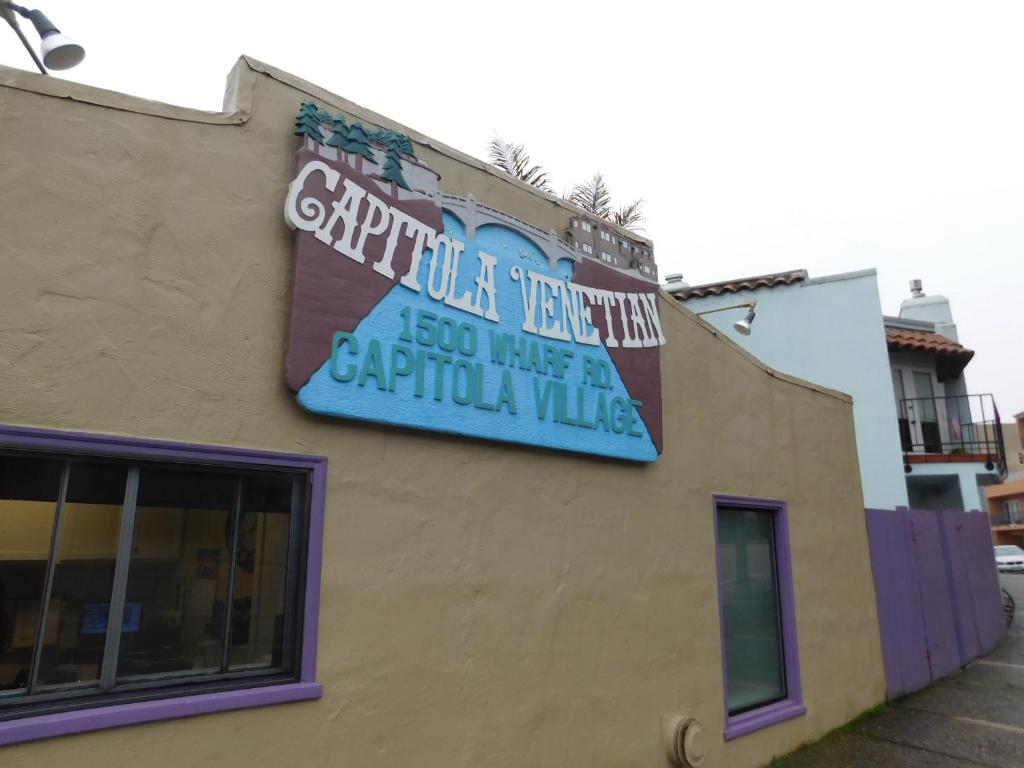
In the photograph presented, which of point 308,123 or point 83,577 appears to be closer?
point 83,577

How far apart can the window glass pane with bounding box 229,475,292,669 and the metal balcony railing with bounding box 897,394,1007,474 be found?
47.7 ft

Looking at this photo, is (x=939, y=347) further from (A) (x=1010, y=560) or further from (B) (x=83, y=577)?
(A) (x=1010, y=560)

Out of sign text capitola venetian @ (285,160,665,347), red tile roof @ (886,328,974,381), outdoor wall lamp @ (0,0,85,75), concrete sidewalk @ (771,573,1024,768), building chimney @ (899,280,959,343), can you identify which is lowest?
concrete sidewalk @ (771,573,1024,768)

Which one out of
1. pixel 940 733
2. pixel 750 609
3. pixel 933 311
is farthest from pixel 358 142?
pixel 933 311

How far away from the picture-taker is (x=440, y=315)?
4203 millimetres

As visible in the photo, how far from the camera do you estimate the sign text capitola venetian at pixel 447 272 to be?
382 centimetres

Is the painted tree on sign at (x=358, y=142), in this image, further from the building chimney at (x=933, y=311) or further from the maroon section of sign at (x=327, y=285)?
the building chimney at (x=933, y=311)

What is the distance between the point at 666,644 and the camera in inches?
205

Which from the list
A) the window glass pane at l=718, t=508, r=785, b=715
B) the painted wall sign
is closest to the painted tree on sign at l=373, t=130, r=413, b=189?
the painted wall sign

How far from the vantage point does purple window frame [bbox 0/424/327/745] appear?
270 centimetres

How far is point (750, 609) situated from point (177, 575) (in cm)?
479

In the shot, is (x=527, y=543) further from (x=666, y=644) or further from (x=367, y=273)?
(x=367, y=273)

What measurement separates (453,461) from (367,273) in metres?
1.15

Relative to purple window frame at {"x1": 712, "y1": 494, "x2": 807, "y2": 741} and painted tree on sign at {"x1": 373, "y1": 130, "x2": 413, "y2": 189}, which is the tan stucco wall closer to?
purple window frame at {"x1": 712, "y1": 494, "x2": 807, "y2": 741}
